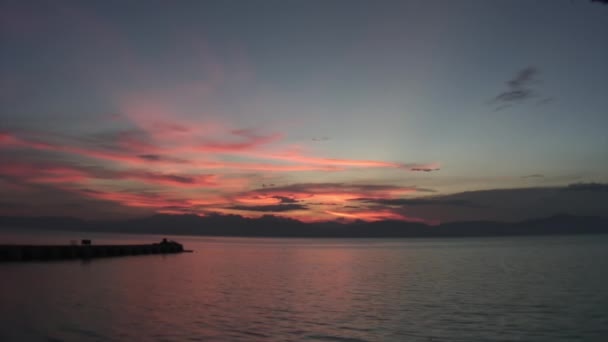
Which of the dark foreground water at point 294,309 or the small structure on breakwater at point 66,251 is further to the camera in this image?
the small structure on breakwater at point 66,251

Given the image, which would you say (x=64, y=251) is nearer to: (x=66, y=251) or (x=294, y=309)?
(x=66, y=251)

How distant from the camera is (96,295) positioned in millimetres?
36375

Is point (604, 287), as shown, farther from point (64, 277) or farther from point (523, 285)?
point (64, 277)

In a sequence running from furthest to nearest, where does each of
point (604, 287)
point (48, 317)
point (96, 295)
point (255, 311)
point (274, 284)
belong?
point (274, 284), point (604, 287), point (96, 295), point (255, 311), point (48, 317)

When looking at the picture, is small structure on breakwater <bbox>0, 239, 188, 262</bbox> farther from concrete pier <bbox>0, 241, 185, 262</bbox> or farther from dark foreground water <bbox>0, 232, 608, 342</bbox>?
dark foreground water <bbox>0, 232, 608, 342</bbox>

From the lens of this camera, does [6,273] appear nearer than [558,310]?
No

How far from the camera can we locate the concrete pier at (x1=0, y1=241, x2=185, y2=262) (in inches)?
2517

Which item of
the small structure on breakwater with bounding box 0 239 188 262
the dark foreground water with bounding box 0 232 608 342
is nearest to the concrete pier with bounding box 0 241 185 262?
the small structure on breakwater with bounding box 0 239 188 262

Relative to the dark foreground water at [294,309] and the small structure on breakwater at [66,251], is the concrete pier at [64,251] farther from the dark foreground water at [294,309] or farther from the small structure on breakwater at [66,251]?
the dark foreground water at [294,309]

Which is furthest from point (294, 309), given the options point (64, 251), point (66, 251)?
point (66, 251)

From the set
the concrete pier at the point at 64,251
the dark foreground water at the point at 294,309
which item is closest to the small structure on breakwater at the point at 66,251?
the concrete pier at the point at 64,251

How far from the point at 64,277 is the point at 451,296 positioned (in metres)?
37.4

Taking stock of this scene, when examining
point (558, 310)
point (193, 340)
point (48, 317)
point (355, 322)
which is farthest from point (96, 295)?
point (558, 310)

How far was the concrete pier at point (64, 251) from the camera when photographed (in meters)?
63.9
